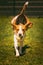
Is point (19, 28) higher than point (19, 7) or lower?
higher

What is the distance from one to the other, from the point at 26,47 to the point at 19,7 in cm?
492

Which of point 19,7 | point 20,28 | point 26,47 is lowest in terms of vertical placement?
point 19,7

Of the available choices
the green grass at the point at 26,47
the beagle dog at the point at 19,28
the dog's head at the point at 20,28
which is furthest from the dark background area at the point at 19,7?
the dog's head at the point at 20,28

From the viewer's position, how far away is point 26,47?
10461 millimetres

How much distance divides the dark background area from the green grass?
58.4 inches

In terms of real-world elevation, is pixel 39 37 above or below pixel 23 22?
below

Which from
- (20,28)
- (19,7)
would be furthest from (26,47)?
(19,7)

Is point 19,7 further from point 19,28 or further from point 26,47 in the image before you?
point 19,28

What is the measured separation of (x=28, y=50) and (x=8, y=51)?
2.36 feet

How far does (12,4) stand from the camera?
14938 mm

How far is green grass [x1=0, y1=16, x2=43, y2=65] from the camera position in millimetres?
9359

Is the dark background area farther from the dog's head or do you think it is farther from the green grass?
the dog's head

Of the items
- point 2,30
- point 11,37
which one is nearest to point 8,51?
point 11,37

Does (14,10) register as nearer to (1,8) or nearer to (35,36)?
(1,8)
